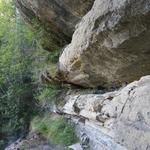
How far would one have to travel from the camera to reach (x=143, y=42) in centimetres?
524

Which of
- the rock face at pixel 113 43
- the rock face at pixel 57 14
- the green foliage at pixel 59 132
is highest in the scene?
the rock face at pixel 57 14

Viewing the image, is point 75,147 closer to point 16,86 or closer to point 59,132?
point 59,132

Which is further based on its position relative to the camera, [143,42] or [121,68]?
[121,68]

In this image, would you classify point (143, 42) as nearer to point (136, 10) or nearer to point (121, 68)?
point (136, 10)

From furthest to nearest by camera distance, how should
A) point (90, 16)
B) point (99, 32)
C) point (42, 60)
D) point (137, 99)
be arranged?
point (42, 60) → point (90, 16) → point (99, 32) → point (137, 99)

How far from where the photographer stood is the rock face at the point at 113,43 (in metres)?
4.87

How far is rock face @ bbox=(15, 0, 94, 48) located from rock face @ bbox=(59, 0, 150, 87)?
989 millimetres

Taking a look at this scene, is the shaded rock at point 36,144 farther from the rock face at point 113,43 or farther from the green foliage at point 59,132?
the rock face at point 113,43

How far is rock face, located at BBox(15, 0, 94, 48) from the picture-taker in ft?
26.5

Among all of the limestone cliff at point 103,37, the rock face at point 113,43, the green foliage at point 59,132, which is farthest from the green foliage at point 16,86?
the rock face at point 113,43

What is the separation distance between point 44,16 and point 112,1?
4.98 m

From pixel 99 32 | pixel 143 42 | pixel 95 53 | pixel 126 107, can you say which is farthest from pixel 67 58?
pixel 126 107

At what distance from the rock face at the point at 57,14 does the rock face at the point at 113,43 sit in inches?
39.0

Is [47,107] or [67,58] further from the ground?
[67,58]
